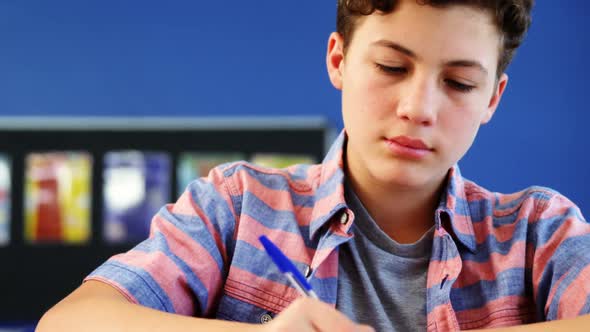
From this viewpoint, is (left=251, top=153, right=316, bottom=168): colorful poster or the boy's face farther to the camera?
(left=251, top=153, right=316, bottom=168): colorful poster

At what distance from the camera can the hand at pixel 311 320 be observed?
66 cm

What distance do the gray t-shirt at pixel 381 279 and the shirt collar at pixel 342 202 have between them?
0.04 meters

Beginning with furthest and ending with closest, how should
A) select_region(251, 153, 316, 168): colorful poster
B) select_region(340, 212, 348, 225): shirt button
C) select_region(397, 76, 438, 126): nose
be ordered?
1. select_region(251, 153, 316, 168): colorful poster
2. select_region(340, 212, 348, 225): shirt button
3. select_region(397, 76, 438, 126): nose

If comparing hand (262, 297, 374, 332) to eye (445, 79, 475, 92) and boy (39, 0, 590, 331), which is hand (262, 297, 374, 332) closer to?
boy (39, 0, 590, 331)

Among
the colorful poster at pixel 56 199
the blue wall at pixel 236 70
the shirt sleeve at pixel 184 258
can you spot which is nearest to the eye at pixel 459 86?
the shirt sleeve at pixel 184 258

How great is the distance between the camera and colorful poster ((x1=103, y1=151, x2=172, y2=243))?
288 cm

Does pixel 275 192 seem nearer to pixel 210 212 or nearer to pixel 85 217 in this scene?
pixel 210 212

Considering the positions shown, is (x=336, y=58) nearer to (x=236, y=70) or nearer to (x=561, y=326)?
(x=561, y=326)

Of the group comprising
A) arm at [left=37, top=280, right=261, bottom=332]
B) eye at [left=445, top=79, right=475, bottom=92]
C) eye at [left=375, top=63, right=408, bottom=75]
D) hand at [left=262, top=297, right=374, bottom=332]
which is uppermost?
eye at [left=375, top=63, right=408, bottom=75]

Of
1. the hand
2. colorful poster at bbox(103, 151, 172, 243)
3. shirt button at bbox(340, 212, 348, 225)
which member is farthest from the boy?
colorful poster at bbox(103, 151, 172, 243)

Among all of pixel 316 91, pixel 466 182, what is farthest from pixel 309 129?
pixel 466 182

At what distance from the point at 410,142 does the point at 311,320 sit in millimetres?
319

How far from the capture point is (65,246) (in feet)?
9.48

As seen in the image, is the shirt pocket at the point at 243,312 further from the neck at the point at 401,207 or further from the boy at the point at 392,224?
the neck at the point at 401,207
